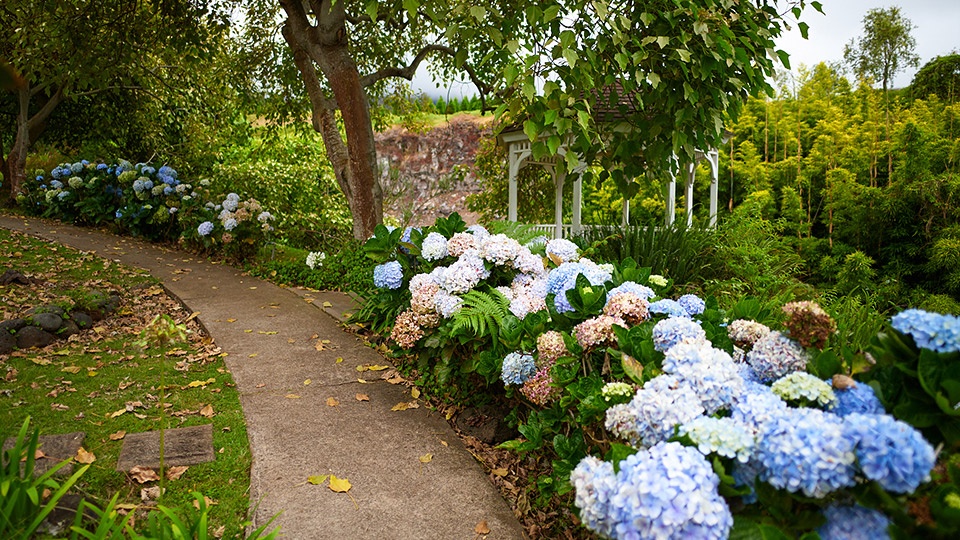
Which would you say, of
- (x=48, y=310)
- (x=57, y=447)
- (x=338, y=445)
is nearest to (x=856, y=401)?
(x=338, y=445)

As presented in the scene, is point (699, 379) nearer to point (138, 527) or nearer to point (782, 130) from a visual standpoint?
point (138, 527)

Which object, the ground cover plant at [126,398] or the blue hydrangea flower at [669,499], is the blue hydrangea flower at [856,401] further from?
the ground cover plant at [126,398]

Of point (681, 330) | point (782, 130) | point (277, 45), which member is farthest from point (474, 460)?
point (782, 130)

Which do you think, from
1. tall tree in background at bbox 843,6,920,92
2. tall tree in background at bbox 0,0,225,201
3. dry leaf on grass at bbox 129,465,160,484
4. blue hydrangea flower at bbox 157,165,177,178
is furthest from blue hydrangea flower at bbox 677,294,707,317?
tall tree in background at bbox 843,6,920,92

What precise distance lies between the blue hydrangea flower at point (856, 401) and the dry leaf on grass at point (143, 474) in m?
2.59

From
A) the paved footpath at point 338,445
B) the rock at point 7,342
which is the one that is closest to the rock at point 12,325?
the rock at point 7,342

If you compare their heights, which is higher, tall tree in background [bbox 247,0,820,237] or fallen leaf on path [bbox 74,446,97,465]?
tall tree in background [bbox 247,0,820,237]

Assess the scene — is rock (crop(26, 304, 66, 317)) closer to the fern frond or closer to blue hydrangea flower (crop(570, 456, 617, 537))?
the fern frond

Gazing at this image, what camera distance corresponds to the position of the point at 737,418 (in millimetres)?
1577

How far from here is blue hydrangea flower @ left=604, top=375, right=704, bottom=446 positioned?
5.44ft

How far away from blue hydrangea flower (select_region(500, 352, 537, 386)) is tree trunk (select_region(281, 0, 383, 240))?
164 inches

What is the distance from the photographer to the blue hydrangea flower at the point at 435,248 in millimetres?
3723

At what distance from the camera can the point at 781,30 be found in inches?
164

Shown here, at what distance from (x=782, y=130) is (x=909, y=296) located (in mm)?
3677
